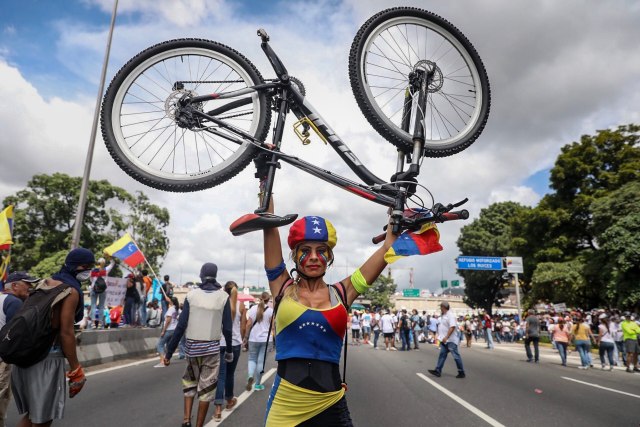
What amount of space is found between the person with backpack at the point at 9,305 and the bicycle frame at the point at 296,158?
3.20 m

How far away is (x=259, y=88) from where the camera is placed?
3.36m

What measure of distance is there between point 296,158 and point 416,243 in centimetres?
104

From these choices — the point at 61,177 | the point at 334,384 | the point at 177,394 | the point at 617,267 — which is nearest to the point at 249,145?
the point at 334,384

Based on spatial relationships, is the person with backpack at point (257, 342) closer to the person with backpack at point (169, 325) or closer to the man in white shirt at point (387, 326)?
the person with backpack at point (169, 325)

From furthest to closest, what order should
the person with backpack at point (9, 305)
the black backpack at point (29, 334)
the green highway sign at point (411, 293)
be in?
the green highway sign at point (411, 293) < the person with backpack at point (9, 305) < the black backpack at point (29, 334)

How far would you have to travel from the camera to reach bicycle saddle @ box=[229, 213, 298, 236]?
8.46ft

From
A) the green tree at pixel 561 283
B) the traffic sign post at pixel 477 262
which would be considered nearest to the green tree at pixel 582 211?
the green tree at pixel 561 283

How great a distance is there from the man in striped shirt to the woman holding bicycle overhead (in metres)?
2.93

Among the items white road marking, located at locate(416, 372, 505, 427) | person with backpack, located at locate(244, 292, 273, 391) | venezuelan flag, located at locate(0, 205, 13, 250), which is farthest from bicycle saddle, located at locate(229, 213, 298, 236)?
venezuelan flag, located at locate(0, 205, 13, 250)

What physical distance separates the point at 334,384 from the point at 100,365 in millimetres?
10925

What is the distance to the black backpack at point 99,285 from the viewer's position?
12.0 meters

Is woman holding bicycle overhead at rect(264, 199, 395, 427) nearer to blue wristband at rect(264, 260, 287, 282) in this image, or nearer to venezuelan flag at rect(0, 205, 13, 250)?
blue wristband at rect(264, 260, 287, 282)

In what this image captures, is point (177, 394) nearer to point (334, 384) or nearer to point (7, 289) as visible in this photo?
point (7, 289)

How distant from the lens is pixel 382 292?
92562 mm
